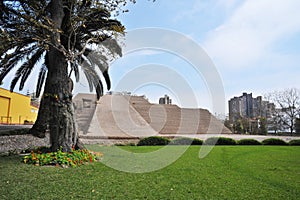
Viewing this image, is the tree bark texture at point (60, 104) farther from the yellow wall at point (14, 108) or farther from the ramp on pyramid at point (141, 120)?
the yellow wall at point (14, 108)

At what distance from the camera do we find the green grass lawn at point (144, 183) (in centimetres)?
348

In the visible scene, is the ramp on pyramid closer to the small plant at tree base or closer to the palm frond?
→ the palm frond

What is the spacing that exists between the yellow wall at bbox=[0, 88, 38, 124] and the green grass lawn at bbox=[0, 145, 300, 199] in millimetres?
17885

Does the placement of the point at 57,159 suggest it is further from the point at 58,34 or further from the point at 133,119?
the point at 133,119

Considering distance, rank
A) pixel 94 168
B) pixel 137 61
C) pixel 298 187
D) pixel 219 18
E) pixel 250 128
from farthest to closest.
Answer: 1. pixel 250 128
2. pixel 137 61
3. pixel 219 18
4. pixel 94 168
5. pixel 298 187

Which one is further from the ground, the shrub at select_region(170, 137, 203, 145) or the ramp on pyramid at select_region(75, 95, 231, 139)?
the ramp on pyramid at select_region(75, 95, 231, 139)

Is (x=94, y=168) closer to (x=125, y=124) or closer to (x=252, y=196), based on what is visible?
(x=252, y=196)

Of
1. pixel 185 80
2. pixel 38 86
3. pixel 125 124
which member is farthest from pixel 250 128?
pixel 38 86

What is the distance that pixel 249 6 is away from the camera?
8250 mm

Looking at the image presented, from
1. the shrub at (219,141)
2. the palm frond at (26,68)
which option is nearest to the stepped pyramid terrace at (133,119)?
the shrub at (219,141)

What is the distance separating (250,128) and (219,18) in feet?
71.2

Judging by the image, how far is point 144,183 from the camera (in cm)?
419

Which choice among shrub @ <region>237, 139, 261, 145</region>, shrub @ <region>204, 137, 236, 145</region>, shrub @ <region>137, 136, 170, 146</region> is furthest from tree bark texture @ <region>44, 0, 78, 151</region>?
shrub @ <region>237, 139, 261, 145</region>

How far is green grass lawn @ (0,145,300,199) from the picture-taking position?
348 centimetres
